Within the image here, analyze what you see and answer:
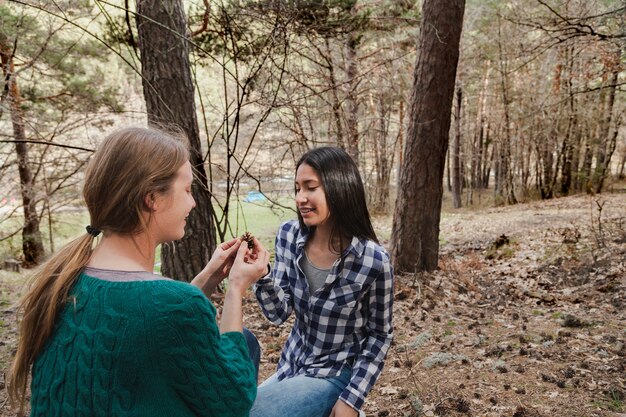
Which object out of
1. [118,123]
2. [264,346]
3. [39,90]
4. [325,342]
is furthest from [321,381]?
[118,123]

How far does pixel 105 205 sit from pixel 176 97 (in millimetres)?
3291

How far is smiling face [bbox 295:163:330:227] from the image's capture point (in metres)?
2.09

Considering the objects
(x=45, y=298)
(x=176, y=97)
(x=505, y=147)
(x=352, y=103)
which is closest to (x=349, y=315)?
(x=45, y=298)

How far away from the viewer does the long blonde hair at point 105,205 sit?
1.17 m

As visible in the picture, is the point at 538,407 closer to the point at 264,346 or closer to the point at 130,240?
the point at 264,346

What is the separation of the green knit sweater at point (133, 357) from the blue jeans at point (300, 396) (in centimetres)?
49

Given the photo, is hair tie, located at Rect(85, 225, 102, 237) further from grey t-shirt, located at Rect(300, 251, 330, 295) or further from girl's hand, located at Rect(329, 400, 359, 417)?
girl's hand, located at Rect(329, 400, 359, 417)

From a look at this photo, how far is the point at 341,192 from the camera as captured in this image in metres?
2.09

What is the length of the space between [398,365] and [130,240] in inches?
113

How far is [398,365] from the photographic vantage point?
11.7 feet

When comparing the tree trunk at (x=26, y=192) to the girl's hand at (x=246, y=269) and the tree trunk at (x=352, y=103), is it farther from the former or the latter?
the girl's hand at (x=246, y=269)

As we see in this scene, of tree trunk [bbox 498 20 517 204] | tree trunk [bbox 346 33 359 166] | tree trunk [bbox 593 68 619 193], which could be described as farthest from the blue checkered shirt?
tree trunk [bbox 593 68 619 193]

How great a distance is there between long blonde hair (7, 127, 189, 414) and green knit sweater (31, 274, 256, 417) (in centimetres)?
5

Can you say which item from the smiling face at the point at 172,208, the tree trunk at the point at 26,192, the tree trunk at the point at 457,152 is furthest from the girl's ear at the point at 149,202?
the tree trunk at the point at 457,152
